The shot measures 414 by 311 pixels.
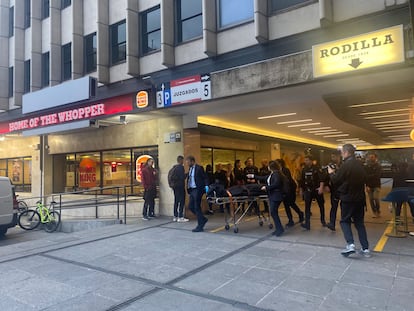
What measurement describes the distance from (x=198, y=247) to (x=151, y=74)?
6216 mm

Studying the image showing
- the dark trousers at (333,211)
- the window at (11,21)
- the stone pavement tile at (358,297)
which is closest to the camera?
the stone pavement tile at (358,297)

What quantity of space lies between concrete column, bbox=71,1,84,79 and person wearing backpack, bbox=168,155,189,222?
6.40 metres

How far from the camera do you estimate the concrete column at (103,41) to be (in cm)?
1179

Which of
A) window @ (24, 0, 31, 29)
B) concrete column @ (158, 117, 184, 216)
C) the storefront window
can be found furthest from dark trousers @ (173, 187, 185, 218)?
window @ (24, 0, 31, 29)

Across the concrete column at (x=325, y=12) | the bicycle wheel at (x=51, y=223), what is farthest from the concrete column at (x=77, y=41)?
the concrete column at (x=325, y=12)

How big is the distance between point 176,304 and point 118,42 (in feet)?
35.0

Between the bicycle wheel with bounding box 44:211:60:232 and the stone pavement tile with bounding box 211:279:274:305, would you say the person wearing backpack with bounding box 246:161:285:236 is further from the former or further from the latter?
the bicycle wheel with bounding box 44:211:60:232

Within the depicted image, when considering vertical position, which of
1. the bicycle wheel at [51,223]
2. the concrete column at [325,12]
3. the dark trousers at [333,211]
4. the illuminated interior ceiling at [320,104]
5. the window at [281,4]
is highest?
the window at [281,4]

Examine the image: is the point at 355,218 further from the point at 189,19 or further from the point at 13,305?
the point at 189,19

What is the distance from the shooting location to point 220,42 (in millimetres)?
9102

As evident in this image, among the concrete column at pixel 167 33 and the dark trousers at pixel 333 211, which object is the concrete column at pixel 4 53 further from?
the dark trousers at pixel 333 211

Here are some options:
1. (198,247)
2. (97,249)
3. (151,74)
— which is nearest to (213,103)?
(151,74)

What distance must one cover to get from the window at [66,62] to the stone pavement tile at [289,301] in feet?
43.3

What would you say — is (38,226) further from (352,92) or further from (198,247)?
(352,92)
